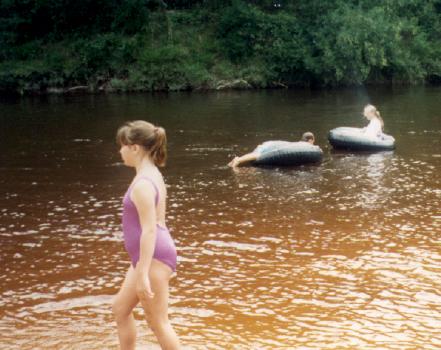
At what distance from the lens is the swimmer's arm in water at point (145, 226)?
410 cm

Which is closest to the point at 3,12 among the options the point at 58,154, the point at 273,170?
the point at 58,154

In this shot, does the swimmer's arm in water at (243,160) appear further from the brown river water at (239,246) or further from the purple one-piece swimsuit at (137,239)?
the purple one-piece swimsuit at (137,239)

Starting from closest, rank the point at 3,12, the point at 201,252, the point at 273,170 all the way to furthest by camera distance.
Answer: the point at 201,252 < the point at 273,170 < the point at 3,12

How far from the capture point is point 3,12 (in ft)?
140

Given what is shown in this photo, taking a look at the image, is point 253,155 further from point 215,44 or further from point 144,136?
point 215,44

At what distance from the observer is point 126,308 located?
14.6 feet

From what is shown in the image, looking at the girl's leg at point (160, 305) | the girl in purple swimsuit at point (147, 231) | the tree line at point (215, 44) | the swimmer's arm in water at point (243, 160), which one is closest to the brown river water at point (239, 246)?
the swimmer's arm in water at point (243, 160)

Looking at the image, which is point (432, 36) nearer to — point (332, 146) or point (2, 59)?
point (2, 59)

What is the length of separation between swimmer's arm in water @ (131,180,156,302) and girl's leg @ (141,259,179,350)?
12cm

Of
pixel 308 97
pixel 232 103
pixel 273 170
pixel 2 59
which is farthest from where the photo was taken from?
pixel 2 59

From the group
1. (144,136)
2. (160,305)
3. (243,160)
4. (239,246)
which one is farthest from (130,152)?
(243,160)

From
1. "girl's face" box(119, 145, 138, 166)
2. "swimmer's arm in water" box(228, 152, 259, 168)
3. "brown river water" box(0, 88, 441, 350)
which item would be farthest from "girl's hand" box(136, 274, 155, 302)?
"swimmer's arm in water" box(228, 152, 259, 168)

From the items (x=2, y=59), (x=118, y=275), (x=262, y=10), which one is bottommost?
(x=118, y=275)

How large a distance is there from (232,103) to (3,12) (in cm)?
2116
